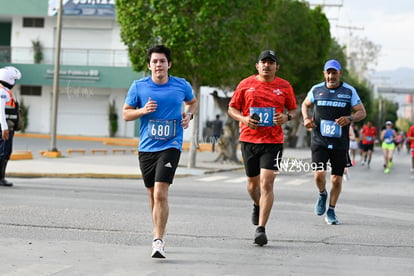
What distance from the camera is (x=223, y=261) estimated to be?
7781 millimetres

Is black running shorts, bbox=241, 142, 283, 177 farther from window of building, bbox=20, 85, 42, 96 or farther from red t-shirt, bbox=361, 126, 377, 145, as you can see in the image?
window of building, bbox=20, 85, 42, 96

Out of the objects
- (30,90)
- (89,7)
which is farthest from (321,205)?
(30,90)

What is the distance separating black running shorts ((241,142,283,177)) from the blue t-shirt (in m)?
1.32

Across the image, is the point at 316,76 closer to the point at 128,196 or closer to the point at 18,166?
the point at 18,166

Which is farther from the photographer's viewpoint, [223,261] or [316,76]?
[316,76]

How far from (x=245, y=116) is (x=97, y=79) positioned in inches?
1551

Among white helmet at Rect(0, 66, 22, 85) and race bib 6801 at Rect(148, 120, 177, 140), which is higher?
white helmet at Rect(0, 66, 22, 85)

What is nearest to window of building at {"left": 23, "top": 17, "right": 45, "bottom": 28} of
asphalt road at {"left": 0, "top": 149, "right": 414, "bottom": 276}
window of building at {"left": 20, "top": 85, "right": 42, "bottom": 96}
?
window of building at {"left": 20, "top": 85, "right": 42, "bottom": 96}

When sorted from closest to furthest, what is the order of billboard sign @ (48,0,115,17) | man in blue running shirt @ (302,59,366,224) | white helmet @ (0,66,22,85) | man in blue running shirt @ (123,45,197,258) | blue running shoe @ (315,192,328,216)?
man in blue running shirt @ (123,45,197,258) → man in blue running shirt @ (302,59,366,224) → blue running shoe @ (315,192,328,216) → white helmet @ (0,66,22,85) → billboard sign @ (48,0,115,17)

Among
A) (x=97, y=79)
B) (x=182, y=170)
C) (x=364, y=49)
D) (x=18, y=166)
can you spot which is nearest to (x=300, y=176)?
(x=182, y=170)

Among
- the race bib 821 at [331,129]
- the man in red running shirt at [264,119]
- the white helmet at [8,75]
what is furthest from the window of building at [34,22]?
the man in red running shirt at [264,119]

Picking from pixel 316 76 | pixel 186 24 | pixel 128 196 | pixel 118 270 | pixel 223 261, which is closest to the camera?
pixel 118 270

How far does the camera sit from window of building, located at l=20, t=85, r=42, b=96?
51.1 m

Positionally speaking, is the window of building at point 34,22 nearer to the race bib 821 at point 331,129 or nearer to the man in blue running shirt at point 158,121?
the race bib 821 at point 331,129
